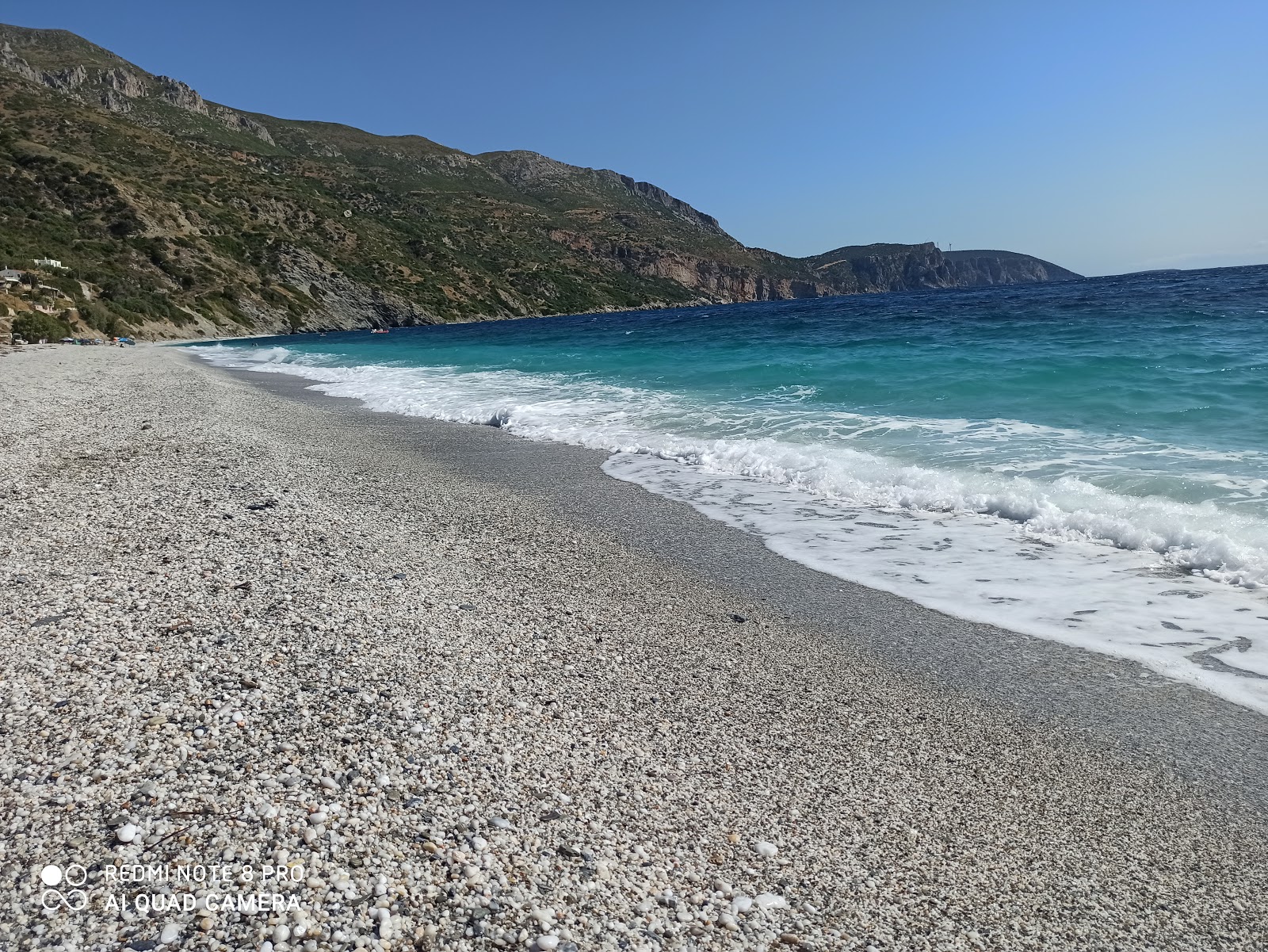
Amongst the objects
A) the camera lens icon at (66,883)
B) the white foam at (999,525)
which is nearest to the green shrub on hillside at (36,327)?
the white foam at (999,525)

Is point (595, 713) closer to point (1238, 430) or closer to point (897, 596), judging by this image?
point (897, 596)

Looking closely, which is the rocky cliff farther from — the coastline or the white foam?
the coastline

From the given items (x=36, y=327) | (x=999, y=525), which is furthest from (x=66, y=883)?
(x=36, y=327)

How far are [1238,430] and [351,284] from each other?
251ft

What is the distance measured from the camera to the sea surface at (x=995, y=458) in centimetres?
500

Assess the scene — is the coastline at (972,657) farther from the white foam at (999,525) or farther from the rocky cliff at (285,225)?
the rocky cliff at (285,225)

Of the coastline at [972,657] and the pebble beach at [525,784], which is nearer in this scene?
the pebble beach at [525,784]

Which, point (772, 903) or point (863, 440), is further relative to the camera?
point (863, 440)

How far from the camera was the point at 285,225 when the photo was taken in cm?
7494

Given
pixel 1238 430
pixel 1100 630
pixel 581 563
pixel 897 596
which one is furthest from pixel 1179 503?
pixel 581 563

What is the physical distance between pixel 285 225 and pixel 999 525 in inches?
3257

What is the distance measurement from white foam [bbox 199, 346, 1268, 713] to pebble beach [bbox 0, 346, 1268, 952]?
135 centimetres

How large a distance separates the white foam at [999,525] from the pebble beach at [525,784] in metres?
1.35

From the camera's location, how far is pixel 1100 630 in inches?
179
